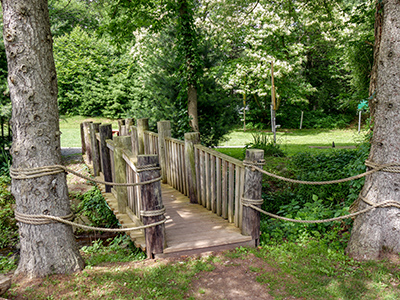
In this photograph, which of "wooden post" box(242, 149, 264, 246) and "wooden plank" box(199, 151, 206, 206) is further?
"wooden plank" box(199, 151, 206, 206)

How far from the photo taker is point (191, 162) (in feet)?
19.4

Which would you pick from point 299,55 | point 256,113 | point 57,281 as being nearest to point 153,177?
point 57,281

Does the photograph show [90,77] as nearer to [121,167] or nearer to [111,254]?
[121,167]

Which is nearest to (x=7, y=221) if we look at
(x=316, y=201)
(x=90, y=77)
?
(x=316, y=201)

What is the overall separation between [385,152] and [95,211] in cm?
621

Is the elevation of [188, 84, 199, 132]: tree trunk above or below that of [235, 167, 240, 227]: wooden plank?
above

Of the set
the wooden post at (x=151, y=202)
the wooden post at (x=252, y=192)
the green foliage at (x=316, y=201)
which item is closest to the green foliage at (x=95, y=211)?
the green foliage at (x=316, y=201)

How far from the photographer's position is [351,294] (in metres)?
3.36

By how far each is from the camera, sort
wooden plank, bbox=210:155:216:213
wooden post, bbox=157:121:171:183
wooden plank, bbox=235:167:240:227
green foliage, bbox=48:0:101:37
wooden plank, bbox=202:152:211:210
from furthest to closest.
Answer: green foliage, bbox=48:0:101:37 → wooden post, bbox=157:121:171:183 → wooden plank, bbox=202:152:211:210 → wooden plank, bbox=210:155:216:213 → wooden plank, bbox=235:167:240:227

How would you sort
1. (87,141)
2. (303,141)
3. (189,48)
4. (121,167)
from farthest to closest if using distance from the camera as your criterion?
(303,141) → (87,141) → (189,48) → (121,167)

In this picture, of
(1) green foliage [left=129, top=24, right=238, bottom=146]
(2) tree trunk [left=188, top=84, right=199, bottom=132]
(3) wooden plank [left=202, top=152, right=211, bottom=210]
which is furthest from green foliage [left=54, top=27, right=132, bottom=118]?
(3) wooden plank [left=202, top=152, right=211, bottom=210]

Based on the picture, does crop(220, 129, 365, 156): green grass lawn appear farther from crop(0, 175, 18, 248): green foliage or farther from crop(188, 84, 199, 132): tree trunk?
crop(0, 175, 18, 248): green foliage

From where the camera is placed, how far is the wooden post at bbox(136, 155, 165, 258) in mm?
3996

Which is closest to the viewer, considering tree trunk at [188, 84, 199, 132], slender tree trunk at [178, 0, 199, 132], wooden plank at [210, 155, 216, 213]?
wooden plank at [210, 155, 216, 213]
